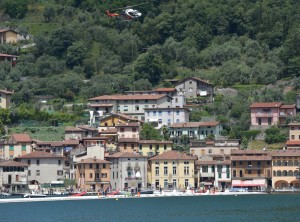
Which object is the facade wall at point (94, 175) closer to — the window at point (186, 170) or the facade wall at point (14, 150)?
the facade wall at point (14, 150)

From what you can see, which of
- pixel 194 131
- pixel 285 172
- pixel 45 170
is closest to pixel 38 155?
pixel 45 170

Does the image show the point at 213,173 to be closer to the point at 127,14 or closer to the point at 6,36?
the point at 127,14

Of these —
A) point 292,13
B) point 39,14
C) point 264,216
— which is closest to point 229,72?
point 292,13

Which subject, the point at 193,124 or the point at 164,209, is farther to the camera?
the point at 193,124

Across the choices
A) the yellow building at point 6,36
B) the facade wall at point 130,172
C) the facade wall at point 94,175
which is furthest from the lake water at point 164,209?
the yellow building at point 6,36

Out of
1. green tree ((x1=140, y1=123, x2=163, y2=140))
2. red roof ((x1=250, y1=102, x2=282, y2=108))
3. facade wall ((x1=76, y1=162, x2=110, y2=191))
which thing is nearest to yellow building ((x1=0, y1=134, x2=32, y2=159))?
facade wall ((x1=76, y1=162, x2=110, y2=191))

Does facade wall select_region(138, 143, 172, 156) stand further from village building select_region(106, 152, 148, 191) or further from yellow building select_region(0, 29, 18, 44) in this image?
yellow building select_region(0, 29, 18, 44)

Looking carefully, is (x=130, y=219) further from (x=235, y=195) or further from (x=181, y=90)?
(x=181, y=90)
